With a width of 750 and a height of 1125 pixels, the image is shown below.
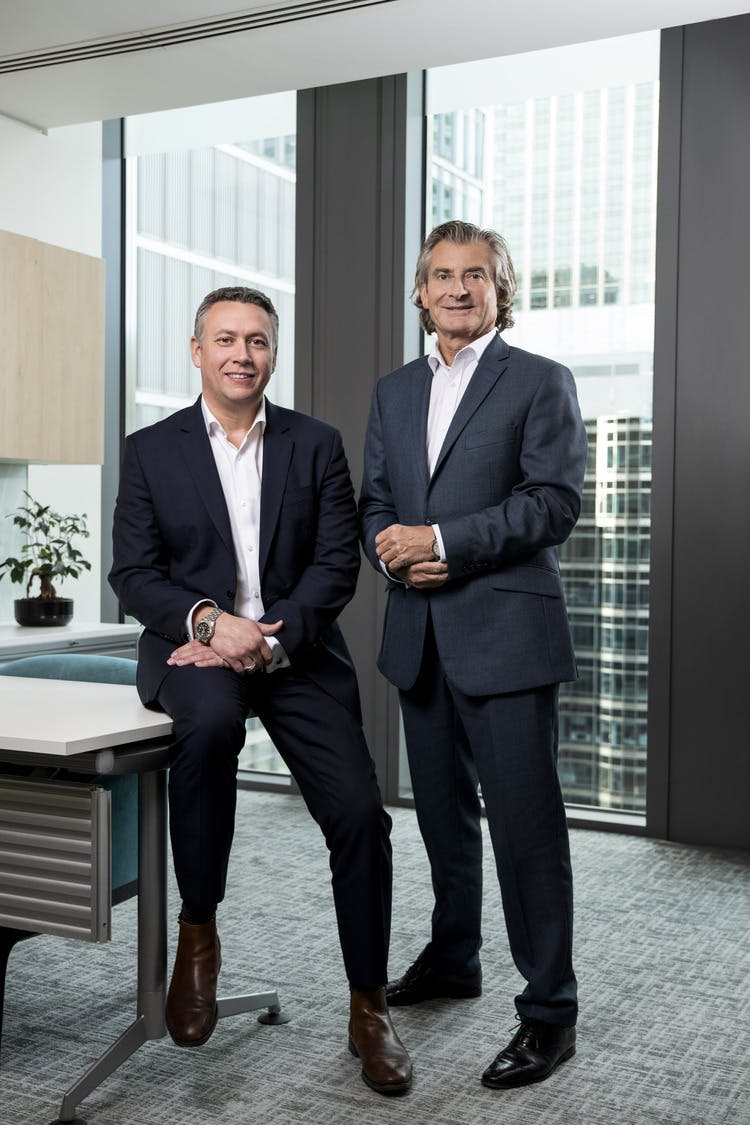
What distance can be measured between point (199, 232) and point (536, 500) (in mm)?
3407

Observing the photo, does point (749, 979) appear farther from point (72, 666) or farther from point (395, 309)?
point (395, 309)

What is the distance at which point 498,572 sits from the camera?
8.13ft

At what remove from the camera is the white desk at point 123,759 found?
211 centimetres

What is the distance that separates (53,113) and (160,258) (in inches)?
31.8

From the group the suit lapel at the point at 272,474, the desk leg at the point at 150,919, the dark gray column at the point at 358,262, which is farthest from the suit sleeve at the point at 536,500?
the dark gray column at the point at 358,262

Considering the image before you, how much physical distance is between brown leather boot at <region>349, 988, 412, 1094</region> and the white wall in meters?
3.01

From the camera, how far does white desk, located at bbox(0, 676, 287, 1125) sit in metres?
2.11

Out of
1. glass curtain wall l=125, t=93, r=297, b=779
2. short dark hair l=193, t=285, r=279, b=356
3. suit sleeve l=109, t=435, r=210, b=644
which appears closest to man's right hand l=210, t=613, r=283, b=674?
suit sleeve l=109, t=435, r=210, b=644

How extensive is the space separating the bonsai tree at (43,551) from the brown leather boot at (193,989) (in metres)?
2.61

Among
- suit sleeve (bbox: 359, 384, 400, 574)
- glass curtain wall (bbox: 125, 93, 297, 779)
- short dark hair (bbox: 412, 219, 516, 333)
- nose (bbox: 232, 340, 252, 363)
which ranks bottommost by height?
suit sleeve (bbox: 359, 384, 400, 574)

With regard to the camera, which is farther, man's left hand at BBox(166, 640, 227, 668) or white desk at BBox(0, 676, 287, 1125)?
man's left hand at BBox(166, 640, 227, 668)

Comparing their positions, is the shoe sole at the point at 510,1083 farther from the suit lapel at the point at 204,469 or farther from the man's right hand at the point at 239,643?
the suit lapel at the point at 204,469

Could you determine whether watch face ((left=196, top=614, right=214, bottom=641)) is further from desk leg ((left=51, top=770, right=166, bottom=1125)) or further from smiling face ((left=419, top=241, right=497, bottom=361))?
smiling face ((left=419, top=241, right=497, bottom=361))

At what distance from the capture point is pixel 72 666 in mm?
2998
